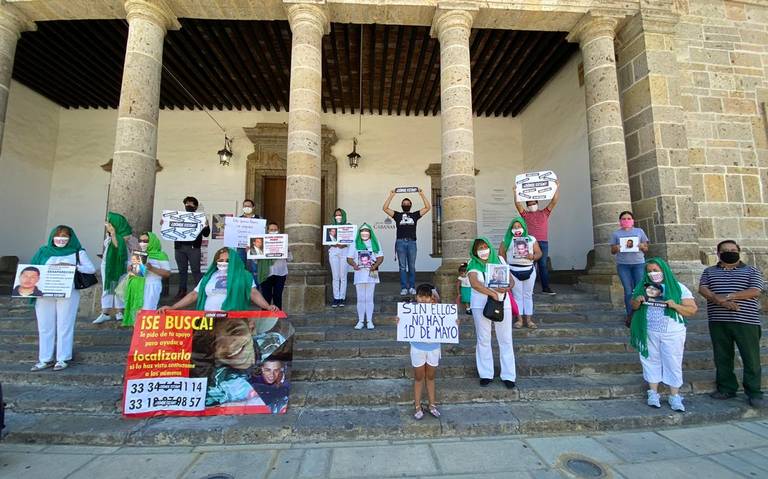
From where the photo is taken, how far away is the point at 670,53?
267 inches

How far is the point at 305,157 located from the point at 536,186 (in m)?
3.79

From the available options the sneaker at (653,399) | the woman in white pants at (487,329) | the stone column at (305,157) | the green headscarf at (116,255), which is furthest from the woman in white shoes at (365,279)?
the green headscarf at (116,255)

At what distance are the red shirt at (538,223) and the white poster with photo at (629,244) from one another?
3.50ft

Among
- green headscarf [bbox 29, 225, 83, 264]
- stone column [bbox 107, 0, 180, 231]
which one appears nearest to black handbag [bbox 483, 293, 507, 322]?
green headscarf [bbox 29, 225, 83, 264]

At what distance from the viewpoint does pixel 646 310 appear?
147 inches

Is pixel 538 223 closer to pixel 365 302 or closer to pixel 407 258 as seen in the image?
pixel 407 258

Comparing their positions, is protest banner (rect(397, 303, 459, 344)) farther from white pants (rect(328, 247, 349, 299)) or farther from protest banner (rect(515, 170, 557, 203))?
protest banner (rect(515, 170, 557, 203))

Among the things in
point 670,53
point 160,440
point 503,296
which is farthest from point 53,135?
point 670,53

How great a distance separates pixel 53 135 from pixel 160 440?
38.7ft

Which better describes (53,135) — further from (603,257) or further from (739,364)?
(739,364)

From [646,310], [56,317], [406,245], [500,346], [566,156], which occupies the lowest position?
[500,346]

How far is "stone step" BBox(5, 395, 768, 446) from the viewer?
307 cm

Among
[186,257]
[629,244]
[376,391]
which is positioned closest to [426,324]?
[376,391]

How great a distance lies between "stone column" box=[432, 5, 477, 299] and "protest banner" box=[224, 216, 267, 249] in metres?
3.03
